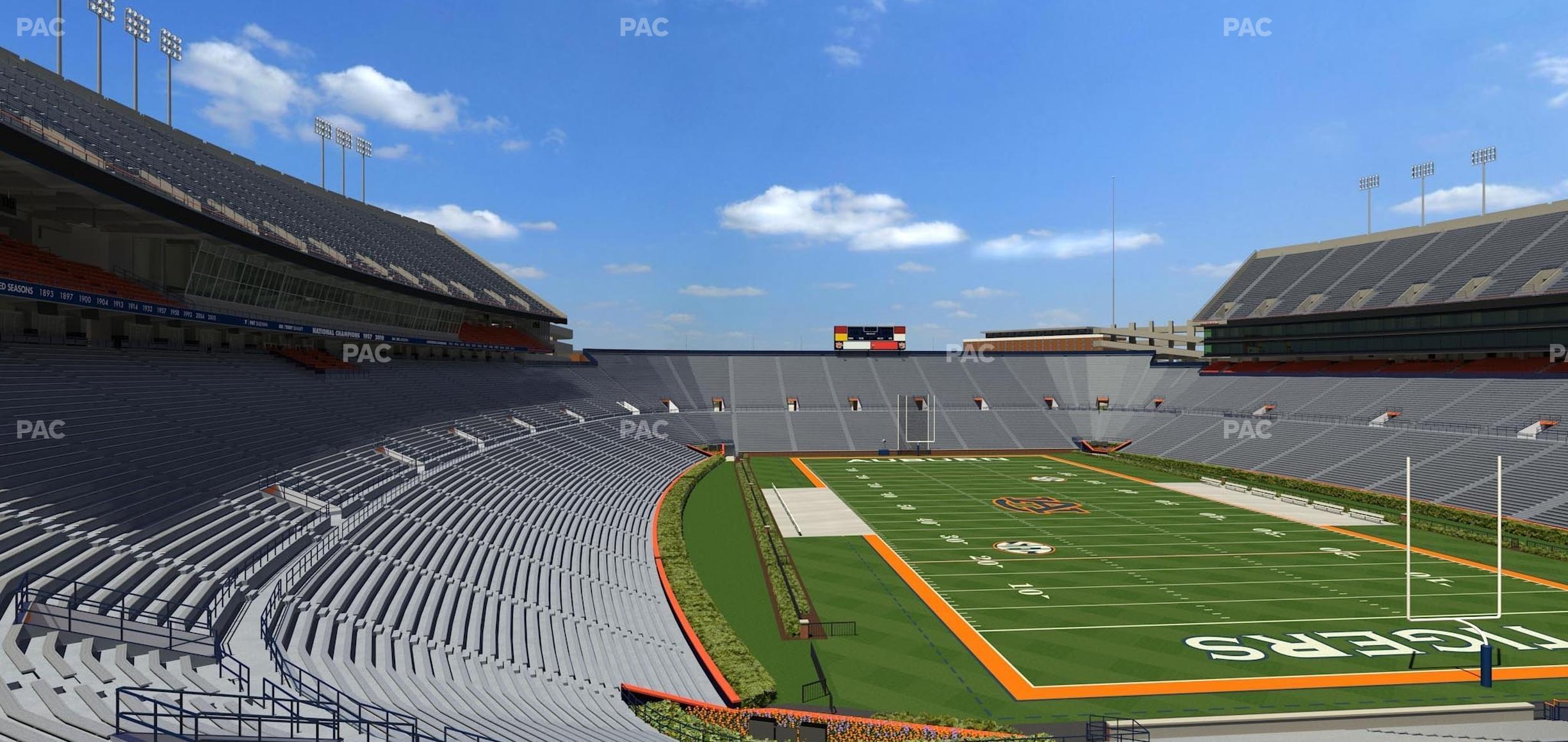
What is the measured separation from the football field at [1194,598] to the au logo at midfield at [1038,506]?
179mm

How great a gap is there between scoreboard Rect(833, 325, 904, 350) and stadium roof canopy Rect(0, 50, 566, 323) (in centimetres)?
2710

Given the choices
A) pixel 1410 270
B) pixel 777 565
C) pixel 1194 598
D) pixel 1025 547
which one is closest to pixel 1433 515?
pixel 1194 598

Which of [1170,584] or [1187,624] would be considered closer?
[1187,624]

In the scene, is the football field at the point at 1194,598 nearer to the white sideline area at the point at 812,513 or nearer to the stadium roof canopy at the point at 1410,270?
the white sideline area at the point at 812,513

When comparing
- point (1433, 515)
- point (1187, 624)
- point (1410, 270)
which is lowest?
point (1187, 624)

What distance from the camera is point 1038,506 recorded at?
122ft

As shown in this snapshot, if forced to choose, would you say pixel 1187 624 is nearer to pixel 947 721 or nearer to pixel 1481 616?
pixel 1481 616

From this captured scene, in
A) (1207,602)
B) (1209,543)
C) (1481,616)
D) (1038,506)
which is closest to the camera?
(1481,616)

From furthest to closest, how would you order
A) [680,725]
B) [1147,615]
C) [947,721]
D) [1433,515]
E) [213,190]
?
1. [1433,515]
2. [213,190]
3. [1147,615]
4. [947,721]
5. [680,725]

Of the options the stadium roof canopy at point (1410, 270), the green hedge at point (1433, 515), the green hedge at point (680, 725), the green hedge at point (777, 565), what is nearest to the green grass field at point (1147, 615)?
the green hedge at point (777, 565)

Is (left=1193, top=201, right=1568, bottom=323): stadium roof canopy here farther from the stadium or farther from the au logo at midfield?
the au logo at midfield

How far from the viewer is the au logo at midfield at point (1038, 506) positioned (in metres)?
35.9

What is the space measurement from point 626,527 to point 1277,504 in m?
31.5

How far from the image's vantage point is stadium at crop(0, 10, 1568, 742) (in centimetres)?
1252
